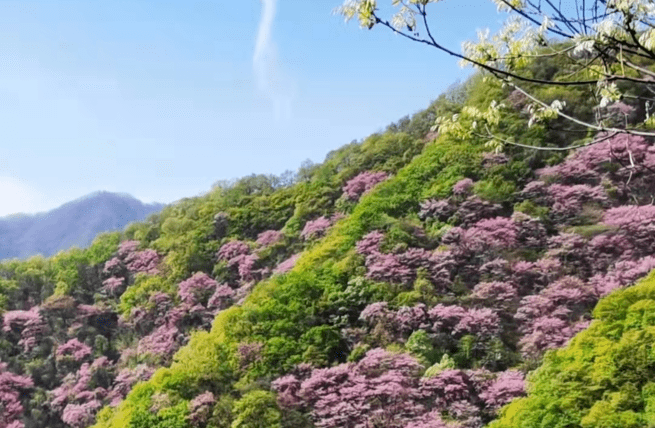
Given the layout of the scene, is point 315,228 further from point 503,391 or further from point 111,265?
point 503,391

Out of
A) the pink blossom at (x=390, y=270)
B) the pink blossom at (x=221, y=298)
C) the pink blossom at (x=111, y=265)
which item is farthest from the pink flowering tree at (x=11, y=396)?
the pink blossom at (x=390, y=270)

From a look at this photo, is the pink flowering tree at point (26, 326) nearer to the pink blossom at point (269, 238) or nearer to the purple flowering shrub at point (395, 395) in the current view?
the pink blossom at point (269, 238)

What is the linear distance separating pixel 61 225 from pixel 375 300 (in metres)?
135

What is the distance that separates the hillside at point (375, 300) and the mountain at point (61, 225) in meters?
102

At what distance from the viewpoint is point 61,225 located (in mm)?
147250

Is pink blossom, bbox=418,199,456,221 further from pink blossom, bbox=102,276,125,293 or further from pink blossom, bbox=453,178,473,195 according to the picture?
pink blossom, bbox=102,276,125,293

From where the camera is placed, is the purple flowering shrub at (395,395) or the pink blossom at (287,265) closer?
the purple flowering shrub at (395,395)

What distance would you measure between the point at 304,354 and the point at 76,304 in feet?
59.5

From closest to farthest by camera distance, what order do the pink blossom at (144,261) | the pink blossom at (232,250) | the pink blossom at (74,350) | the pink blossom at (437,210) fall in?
the pink blossom at (437,210) → the pink blossom at (74,350) → the pink blossom at (232,250) → the pink blossom at (144,261)

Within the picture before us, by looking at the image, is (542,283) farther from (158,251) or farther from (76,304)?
(76,304)

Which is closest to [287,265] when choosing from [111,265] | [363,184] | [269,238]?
[269,238]

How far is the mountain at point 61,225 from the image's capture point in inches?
5463

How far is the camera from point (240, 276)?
33.8m

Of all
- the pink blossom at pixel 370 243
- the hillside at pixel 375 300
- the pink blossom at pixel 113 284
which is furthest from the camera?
the pink blossom at pixel 113 284
